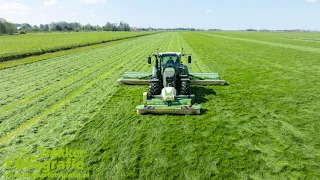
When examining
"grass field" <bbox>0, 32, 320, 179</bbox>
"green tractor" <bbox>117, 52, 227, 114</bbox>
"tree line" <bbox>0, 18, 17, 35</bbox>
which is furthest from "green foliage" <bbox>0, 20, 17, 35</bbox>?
"green tractor" <bbox>117, 52, 227, 114</bbox>

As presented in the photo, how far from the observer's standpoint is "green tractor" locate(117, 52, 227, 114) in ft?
28.1

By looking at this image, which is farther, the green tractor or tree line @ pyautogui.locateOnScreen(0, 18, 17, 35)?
tree line @ pyautogui.locateOnScreen(0, 18, 17, 35)

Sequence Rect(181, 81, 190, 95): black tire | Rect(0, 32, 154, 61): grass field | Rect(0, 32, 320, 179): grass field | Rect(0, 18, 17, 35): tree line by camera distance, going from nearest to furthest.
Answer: Rect(0, 32, 320, 179): grass field
Rect(181, 81, 190, 95): black tire
Rect(0, 32, 154, 61): grass field
Rect(0, 18, 17, 35): tree line

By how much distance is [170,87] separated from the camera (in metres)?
9.09

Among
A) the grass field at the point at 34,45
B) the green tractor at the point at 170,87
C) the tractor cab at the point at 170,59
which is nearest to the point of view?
the green tractor at the point at 170,87

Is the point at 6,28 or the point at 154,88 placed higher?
the point at 6,28

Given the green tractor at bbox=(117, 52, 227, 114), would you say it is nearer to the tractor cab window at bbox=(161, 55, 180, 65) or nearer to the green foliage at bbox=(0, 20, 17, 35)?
the tractor cab window at bbox=(161, 55, 180, 65)

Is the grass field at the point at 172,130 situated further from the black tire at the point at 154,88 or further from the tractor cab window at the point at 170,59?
the tractor cab window at the point at 170,59

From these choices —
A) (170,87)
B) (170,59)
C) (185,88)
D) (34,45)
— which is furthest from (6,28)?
(170,87)

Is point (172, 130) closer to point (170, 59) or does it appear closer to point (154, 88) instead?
point (154, 88)

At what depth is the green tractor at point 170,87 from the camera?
8.57 metres

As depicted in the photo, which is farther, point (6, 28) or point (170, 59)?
point (6, 28)

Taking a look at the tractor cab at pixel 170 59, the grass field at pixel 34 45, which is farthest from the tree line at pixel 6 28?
the tractor cab at pixel 170 59

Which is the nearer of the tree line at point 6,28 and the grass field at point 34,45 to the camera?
the grass field at point 34,45
